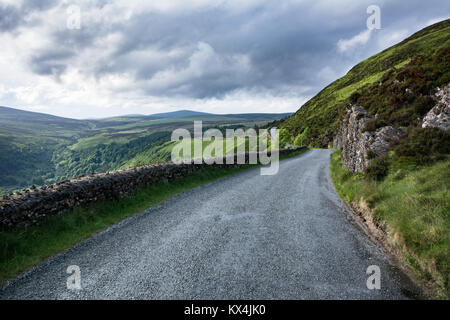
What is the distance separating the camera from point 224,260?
6277 millimetres

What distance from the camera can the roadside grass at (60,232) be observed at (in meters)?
6.36

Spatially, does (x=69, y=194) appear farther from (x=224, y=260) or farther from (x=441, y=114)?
(x=441, y=114)

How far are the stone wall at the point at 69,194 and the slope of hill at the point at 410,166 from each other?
10982 mm

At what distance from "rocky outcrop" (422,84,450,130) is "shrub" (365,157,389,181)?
281 cm

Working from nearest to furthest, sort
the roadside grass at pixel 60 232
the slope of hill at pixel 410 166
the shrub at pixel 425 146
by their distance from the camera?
1. the slope of hill at pixel 410 166
2. the roadside grass at pixel 60 232
3. the shrub at pixel 425 146

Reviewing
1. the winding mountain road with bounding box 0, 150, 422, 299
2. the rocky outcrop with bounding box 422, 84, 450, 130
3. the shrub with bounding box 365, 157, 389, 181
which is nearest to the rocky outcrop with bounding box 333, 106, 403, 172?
the shrub with bounding box 365, 157, 389, 181

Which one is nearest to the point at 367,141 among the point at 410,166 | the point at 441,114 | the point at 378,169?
the point at 378,169

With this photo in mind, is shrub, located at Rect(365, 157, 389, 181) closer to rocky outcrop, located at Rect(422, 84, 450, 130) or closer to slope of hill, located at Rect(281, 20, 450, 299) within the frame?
slope of hill, located at Rect(281, 20, 450, 299)

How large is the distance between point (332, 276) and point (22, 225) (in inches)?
355

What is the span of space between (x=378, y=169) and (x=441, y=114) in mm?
4162

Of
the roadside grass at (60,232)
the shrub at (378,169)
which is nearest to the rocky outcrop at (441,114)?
the shrub at (378,169)

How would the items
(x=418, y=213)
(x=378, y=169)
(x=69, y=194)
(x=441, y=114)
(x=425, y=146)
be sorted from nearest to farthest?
(x=418, y=213) → (x=69, y=194) → (x=425, y=146) → (x=378, y=169) → (x=441, y=114)

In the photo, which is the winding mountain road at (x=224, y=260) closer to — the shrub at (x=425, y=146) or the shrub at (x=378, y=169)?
the shrub at (x=378, y=169)

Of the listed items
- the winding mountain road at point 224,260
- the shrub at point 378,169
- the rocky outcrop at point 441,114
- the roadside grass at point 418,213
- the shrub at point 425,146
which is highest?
the rocky outcrop at point 441,114
